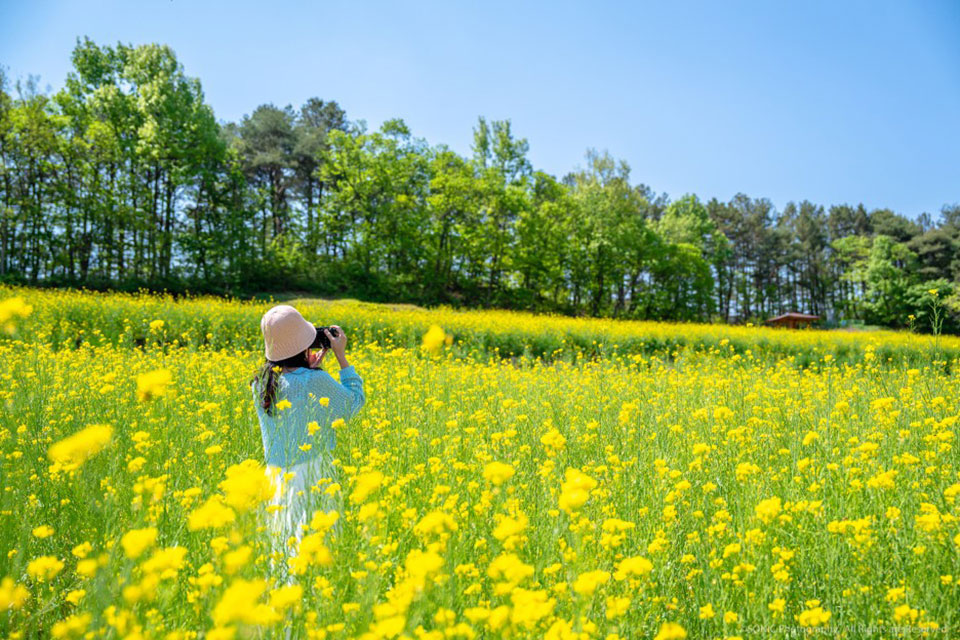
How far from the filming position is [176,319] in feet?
30.4

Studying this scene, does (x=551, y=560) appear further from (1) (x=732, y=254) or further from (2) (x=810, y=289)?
(2) (x=810, y=289)

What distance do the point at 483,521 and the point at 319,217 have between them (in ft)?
89.2

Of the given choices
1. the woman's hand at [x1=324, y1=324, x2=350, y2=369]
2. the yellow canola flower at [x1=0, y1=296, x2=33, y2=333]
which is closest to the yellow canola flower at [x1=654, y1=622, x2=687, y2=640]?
the woman's hand at [x1=324, y1=324, x2=350, y2=369]

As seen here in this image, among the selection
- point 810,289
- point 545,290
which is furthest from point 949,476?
point 810,289

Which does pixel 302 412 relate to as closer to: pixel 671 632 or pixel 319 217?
pixel 671 632

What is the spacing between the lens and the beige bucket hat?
2.49 meters

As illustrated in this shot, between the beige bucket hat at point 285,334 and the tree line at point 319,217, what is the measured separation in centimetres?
1882

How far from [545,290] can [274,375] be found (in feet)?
94.9

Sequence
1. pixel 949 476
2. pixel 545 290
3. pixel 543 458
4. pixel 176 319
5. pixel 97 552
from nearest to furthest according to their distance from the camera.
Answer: pixel 97 552 → pixel 949 476 → pixel 543 458 → pixel 176 319 → pixel 545 290

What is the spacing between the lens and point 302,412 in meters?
2.52

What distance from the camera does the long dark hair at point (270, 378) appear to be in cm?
252

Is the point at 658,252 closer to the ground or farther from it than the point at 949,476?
farther from it

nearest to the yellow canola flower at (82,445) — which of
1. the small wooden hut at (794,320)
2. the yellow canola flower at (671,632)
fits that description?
the yellow canola flower at (671,632)

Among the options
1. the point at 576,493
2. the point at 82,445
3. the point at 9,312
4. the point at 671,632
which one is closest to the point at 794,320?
the point at 576,493
